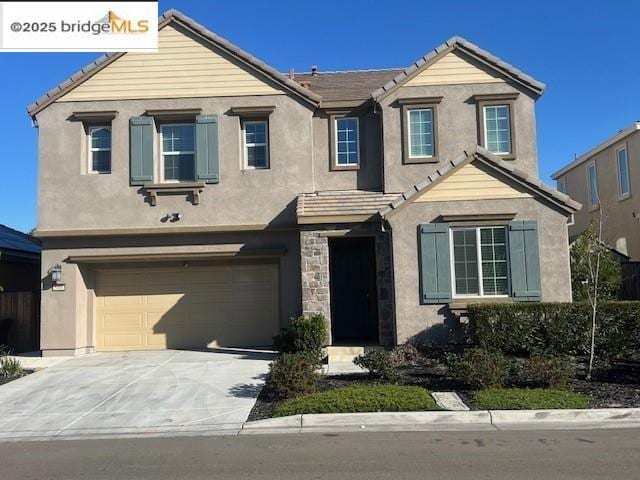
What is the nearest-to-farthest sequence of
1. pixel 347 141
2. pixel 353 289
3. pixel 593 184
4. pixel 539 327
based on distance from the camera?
pixel 539 327 → pixel 353 289 → pixel 347 141 → pixel 593 184

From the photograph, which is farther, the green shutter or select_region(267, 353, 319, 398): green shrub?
the green shutter

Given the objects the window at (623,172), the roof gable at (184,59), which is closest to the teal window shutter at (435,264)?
the roof gable at (184,59)

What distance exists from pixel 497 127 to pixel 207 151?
730 centimetres

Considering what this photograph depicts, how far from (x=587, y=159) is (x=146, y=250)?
18.8 m

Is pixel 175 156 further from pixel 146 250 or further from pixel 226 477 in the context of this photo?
pixel 226 477

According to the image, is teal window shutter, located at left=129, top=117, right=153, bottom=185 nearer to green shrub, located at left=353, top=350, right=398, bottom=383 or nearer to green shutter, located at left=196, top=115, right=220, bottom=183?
green shutter, located at left=196, top=115, right=220, bottom=183

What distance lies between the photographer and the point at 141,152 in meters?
14.9

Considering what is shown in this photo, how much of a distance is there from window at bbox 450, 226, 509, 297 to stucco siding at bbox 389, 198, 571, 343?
48cm

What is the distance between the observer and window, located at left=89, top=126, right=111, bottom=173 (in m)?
15.4

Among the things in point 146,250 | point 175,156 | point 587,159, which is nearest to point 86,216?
point 146,250

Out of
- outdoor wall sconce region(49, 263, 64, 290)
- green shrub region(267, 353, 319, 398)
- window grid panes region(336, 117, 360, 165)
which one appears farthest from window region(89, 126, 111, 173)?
green shrub region(267, 353, 319, 398)

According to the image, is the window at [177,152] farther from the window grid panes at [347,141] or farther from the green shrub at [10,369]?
the green shrub at [10,369]

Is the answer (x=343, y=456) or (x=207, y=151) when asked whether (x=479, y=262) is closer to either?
(x=207, y=151)

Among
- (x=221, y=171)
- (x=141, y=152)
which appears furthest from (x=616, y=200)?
(x=141, y=152)
